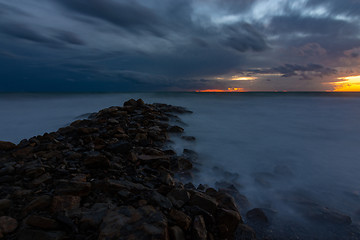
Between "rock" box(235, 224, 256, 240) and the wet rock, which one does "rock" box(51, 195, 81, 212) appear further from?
"rock" box(235, 224, 256, 240)

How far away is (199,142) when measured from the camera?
247 inches

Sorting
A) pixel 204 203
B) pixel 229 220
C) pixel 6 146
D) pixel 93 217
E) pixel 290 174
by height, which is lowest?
pixel 290 174

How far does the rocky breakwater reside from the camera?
171 cm

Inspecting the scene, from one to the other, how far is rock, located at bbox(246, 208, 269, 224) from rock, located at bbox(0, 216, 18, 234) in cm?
264

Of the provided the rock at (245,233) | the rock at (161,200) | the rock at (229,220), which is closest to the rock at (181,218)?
the rock at (161,200)

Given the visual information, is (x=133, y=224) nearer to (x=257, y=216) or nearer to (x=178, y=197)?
(x=178, y=197)

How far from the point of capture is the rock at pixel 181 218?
1945 mm

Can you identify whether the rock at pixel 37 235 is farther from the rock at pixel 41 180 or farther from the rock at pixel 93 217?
the rock at pixel 41 180

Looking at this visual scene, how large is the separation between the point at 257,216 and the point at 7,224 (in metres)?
2.80

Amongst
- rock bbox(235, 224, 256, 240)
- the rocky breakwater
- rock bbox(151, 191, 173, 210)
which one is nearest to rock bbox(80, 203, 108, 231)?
the rocky breakwater

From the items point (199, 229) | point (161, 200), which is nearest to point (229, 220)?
point (199, 229)

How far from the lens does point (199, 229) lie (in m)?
1.93

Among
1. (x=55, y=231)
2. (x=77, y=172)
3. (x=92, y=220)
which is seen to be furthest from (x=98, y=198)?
(x=77, y=172)

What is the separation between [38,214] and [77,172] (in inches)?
39.2
